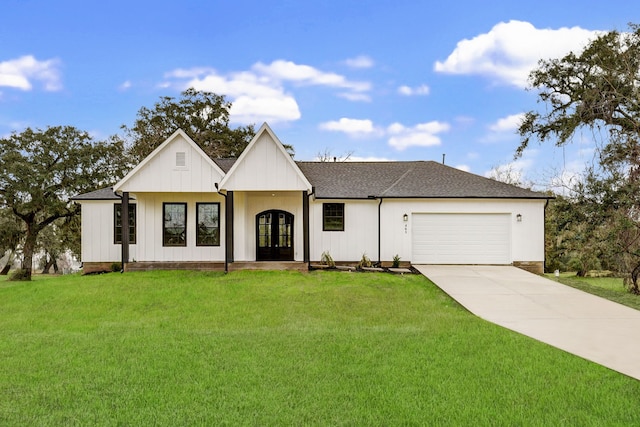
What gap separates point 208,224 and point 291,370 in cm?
1219

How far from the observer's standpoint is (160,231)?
16750 mm

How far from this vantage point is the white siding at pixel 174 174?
1557cm

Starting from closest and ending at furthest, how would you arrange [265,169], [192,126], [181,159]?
1. [265,169]
2. [181,159]
3. [192,126]

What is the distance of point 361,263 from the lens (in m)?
→ 16.3

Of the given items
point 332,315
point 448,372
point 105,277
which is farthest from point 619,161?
point 105,277

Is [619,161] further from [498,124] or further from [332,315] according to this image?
[332,315]

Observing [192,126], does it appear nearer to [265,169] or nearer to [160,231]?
[160,231]

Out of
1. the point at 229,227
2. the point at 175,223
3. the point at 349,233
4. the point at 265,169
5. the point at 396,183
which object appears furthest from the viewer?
the point at 396,183

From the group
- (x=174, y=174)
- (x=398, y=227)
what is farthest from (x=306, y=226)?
(x=174, y=174)

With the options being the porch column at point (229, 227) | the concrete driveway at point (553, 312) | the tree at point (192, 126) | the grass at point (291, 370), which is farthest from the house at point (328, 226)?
the tree at point (192, 126)

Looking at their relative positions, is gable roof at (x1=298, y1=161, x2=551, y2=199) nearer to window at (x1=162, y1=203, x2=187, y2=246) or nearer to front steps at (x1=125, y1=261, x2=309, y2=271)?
front steps at (x1=125, y1=261, x2=309, y2=271)

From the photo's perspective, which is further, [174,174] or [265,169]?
[174,174]

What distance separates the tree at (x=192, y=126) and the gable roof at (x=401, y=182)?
11.9m

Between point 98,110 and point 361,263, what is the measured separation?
52.5 ft
